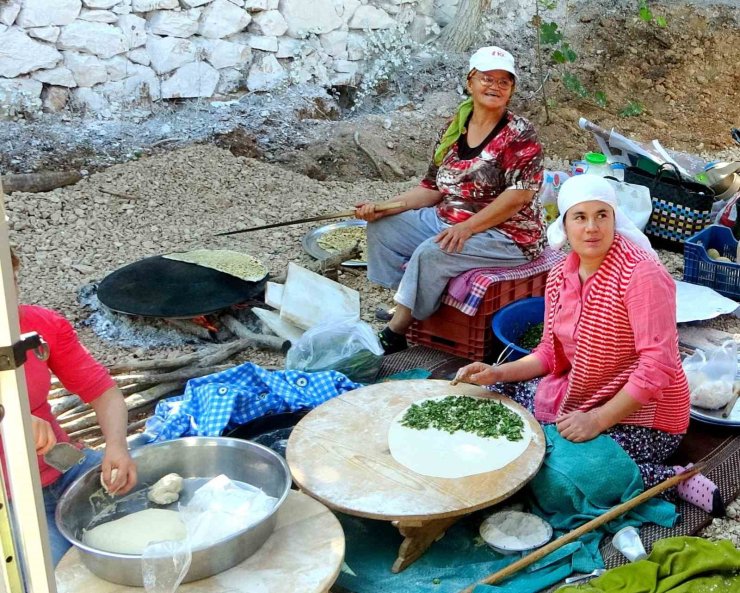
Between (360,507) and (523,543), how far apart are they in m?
0.57

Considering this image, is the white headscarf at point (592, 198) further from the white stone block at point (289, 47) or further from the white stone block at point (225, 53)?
the white stone block at point (289, 47)

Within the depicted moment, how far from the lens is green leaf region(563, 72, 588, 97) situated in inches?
332

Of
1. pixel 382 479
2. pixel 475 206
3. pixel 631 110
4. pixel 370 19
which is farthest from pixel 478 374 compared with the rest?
pixel 631 110

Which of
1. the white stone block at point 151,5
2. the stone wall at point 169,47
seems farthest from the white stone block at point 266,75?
the white stone block at point 151,5

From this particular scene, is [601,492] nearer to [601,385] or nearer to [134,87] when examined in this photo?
[601,385]

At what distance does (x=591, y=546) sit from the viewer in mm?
2670

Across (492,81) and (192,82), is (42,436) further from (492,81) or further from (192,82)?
(192,82)

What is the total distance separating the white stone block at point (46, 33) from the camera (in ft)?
21.4

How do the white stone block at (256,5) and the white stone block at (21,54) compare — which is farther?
the white stone block at (256,5)

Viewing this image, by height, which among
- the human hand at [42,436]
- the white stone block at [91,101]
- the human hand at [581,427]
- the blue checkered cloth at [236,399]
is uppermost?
the human hand at [42,436]

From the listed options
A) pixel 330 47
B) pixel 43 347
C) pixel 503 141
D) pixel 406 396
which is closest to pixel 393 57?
pixel 330 47

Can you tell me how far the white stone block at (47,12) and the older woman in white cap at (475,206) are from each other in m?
3.78

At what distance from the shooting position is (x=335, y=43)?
8.02 metres

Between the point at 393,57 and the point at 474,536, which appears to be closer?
the point at 474,536
